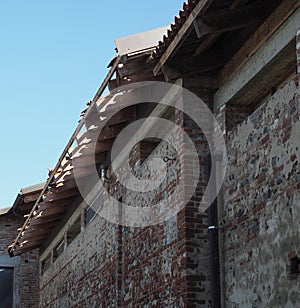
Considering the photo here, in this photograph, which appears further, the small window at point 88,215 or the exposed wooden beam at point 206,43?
the small window at point 88,215

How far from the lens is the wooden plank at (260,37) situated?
727 cm

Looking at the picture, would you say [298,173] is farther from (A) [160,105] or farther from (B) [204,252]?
(A) [160,105]

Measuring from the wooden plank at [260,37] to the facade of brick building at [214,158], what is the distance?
2cm

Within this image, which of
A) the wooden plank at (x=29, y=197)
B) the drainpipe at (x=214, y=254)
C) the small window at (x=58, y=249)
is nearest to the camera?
the drainpipe at (x=214, y=254)

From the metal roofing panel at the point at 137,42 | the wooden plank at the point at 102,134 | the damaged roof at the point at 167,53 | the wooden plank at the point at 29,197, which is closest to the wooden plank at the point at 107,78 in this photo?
the damaged roof at the point at 167,53

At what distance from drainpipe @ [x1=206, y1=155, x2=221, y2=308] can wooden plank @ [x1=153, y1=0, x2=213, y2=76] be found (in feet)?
6.12

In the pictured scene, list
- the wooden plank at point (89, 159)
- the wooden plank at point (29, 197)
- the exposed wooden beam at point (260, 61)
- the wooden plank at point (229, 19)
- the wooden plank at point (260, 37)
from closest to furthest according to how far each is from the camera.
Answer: the exposed wooden beam at point (260, 61) < the wooden plank at point (260, 37) < the wooden plank at point (229, 19) < the wooden plank at point (89, 159) < the wooden plank at point (29, 197)

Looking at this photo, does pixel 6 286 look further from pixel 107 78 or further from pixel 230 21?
pixel 230 21

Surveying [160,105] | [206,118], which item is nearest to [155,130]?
[160,105]

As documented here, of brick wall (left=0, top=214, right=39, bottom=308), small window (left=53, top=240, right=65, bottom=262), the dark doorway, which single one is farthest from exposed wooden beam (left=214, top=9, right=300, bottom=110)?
the dark doorway

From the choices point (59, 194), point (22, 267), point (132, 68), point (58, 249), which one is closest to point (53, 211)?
point (59, 194)

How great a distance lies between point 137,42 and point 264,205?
3.18 meters

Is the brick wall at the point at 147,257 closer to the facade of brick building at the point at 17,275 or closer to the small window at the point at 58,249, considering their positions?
the small window at the point at 58,249

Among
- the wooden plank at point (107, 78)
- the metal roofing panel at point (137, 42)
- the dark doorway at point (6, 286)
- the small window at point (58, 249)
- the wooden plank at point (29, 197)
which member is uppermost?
the wooden plank at point (29, 197)
